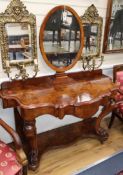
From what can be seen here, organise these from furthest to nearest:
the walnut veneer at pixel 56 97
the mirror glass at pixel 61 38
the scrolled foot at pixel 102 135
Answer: the scrolled foot at pixel 102 135, the mirror glass at pixel 61 38, the walnut veneer at pixel 56 97

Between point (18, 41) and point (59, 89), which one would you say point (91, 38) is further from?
point (18, 41)

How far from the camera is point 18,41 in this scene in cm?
196

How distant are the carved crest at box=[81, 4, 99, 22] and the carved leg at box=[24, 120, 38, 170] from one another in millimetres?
1297

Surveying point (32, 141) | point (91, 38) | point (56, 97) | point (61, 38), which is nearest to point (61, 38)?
point (61, 38)

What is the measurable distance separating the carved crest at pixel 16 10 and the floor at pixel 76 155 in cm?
155

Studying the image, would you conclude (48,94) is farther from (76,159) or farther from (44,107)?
(76,159)

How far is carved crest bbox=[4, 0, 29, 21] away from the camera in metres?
1.83

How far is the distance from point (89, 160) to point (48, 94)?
37.1 inches

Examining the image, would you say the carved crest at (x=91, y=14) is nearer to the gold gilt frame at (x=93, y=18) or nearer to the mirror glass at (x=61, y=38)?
the gold gilt frame at (x=93, y=18)

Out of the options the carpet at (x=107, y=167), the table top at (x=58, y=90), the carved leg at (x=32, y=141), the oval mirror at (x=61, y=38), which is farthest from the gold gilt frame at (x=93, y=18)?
the carpet at (x=107, y=167)

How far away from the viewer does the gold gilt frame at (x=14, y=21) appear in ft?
6.04

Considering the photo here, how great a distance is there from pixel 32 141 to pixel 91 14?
1.53 meters

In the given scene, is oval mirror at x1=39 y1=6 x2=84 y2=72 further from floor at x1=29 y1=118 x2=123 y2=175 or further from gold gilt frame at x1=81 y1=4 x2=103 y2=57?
floor at x1=29 y1=118 x2=123 y2=175

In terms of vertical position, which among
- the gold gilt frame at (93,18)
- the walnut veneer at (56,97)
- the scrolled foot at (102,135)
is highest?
the gold gilt frame at (93,18)
